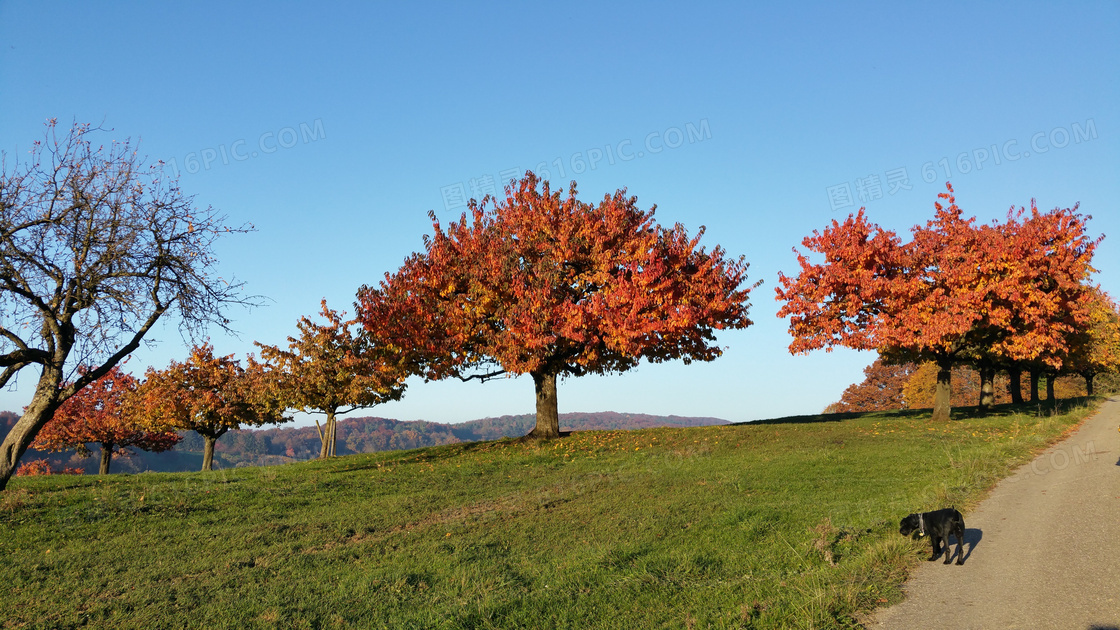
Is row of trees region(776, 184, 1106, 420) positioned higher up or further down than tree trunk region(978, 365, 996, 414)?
higher up

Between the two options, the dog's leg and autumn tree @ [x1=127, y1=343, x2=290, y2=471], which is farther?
autumn tree @ [x1=127, y1=343, x2=290, y2=471]

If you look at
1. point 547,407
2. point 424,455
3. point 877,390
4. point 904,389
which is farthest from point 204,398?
point 877,390

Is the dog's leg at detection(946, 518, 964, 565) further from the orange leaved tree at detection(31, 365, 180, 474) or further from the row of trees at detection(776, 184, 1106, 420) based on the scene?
the orange leaved tree at detection(31, 365, 180, 474)

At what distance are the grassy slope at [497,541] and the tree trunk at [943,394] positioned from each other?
28.0 ft

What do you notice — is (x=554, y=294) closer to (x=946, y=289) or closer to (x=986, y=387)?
(x=946, y=289)

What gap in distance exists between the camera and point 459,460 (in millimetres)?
22969

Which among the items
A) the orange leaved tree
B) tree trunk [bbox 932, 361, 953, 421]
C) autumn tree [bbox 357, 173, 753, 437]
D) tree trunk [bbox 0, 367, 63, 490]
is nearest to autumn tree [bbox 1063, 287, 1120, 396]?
tree trunk [bbox 932, 361, 953, 421]

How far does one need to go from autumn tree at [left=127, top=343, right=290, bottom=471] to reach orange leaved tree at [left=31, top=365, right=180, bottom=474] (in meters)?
2.35

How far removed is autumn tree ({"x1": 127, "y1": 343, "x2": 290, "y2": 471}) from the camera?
3478cm

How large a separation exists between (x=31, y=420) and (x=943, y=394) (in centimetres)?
3440

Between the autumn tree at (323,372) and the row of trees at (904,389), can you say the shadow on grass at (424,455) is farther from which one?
the row of trees at (904,389)

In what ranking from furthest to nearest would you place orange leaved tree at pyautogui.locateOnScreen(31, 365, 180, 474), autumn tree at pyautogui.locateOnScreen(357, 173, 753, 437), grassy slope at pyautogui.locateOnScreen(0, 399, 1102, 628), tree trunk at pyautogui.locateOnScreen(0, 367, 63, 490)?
orange leaved tree at pyautogui.locateOnScreen(31, 365, 180, 474) < autumn tree at pyautogui.locateOnScreen(357, 173, 753, 437) < tree trunk at pyautogui.locateOnScreen(0, 367, 63, 490) < grassy slope at pyautogui.locateOnScreen(0, 399, 1102, 628)

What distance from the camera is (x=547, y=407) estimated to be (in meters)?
27.0

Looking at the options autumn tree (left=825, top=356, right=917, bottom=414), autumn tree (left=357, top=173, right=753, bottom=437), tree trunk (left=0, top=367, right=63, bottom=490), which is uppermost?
autumn tree (left=357, top=173, right=753, bottom=437)
